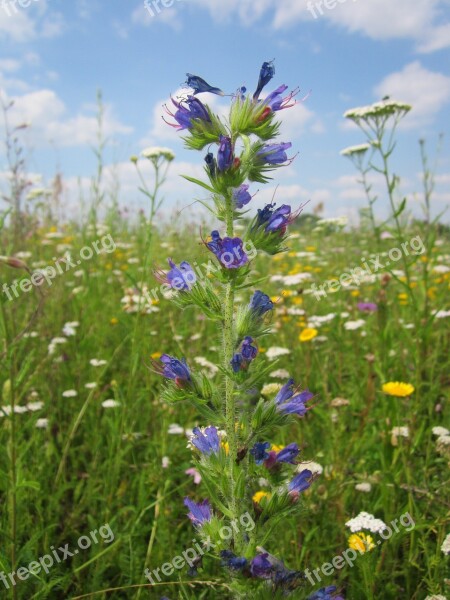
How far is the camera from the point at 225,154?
1.66 m

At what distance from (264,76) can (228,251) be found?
0.65 metres

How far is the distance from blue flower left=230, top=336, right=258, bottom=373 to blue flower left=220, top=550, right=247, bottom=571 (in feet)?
1.77

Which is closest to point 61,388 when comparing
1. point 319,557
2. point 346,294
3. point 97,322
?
point 97,322

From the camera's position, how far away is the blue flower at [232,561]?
153 centimetres

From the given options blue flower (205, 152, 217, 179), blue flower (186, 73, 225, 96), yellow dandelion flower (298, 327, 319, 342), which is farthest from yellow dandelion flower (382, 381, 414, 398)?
blue flower (186, 73, 225, 96)

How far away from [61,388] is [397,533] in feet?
8.28

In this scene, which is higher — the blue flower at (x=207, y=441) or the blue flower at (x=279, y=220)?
the blue flower at (x=279, y=220)

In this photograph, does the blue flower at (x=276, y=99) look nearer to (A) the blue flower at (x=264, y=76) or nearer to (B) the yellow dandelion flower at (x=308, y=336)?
(A) the blue flower at (x=264, y=76)

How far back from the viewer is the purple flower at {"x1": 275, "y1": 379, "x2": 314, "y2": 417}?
1760 millimetres

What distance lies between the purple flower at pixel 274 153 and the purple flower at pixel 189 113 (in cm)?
21

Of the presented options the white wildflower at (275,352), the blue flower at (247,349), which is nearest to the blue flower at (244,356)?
the blue flower at (247,349)

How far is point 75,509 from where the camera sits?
270cm

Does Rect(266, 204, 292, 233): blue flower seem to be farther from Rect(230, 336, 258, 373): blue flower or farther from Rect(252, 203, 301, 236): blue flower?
Rect(230, 336, 258, 373): blue flower

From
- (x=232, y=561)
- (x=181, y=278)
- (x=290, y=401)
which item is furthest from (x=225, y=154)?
(x=232, y=561)
